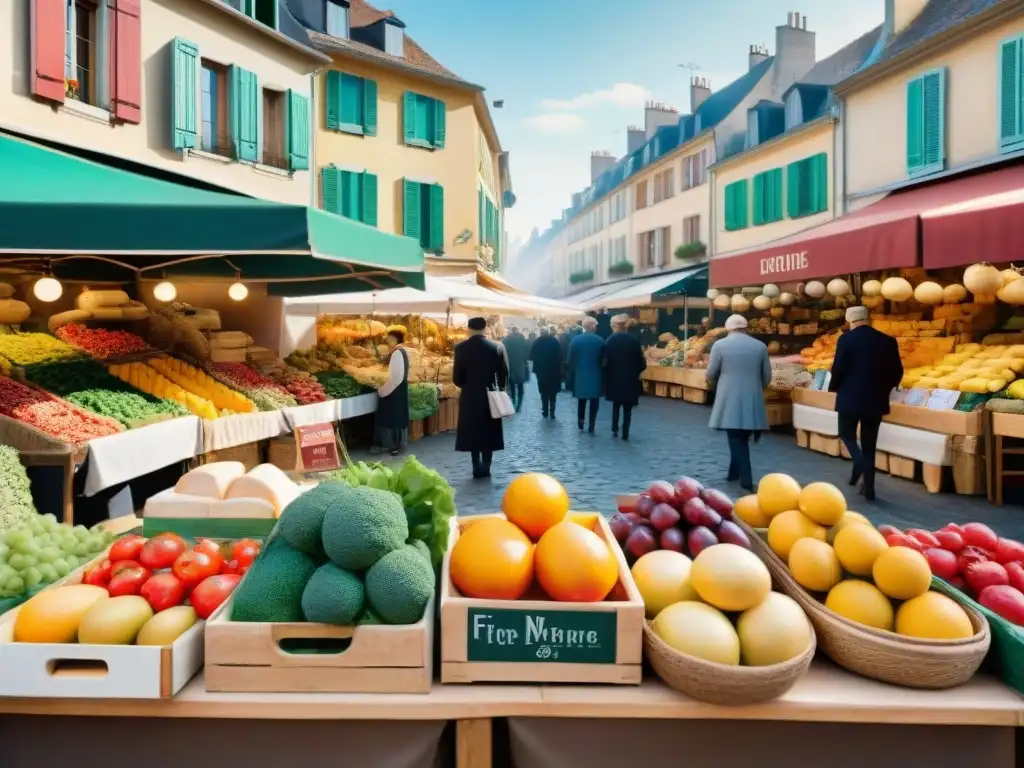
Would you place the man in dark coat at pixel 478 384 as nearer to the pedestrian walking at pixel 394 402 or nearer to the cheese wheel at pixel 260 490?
the pedestrian walking at pixel 394 402

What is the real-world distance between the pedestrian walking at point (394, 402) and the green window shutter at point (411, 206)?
368 inches

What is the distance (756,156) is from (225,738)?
21.8 metres

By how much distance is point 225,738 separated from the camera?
1920mm

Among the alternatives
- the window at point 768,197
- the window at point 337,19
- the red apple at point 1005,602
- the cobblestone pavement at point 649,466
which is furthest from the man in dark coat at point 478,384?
the window at point 337,19

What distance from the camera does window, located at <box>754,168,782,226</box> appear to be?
63.5 feet

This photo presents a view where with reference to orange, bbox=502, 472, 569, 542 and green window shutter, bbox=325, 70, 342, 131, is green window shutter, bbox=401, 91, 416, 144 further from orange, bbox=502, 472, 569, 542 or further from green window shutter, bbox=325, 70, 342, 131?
orange, bbox=502, 472, 569, 542

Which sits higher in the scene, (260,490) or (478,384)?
(478,384)

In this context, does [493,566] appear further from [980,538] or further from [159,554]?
[980,538]

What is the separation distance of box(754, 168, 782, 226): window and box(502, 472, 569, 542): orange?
61.4 ft

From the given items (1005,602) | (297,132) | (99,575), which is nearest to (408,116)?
(297,132)

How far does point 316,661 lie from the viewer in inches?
74.9

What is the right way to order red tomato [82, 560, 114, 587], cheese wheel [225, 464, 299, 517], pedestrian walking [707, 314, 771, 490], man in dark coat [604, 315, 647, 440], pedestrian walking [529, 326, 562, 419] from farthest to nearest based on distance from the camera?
pedestrian walking [529, 326, 562, 419]
man in dark coat [604, 315, 647, 440]
pedestrian walking [707, 314, 771, 490]
cheese wheel [225, 464, 299, 517]
red tomato [82, 560, 114, 587]

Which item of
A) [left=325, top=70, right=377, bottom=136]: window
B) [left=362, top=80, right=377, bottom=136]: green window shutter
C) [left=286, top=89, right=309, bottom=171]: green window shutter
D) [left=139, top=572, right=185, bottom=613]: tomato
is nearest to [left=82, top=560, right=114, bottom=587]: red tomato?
[left=139, top=572, right=185, bottom=613]: tomato

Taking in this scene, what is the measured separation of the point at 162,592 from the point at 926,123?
14.2 meters
